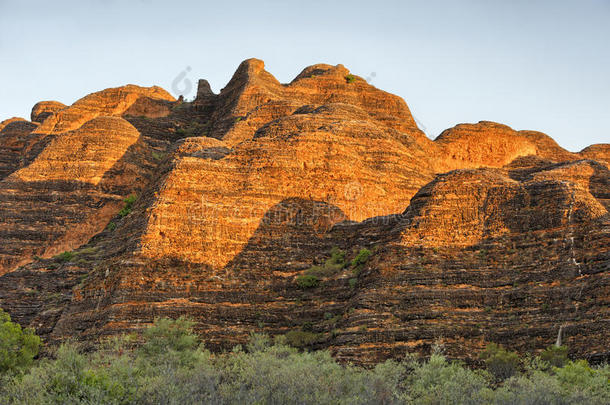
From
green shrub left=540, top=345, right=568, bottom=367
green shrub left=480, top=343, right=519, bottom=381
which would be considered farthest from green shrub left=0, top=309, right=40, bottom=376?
green shrub left=540, top=345, right=568, bottom=367

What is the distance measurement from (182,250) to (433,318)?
17015 mm

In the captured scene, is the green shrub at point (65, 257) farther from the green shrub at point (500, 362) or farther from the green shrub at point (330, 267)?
the green shrub at point (500, 362)

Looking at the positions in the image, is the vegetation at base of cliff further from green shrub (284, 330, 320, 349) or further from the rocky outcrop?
the rocky outcrop

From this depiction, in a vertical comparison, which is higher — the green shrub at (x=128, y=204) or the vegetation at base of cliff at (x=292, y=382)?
the green shrub at (x=128, y=204)

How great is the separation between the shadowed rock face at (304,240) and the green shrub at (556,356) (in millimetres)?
623

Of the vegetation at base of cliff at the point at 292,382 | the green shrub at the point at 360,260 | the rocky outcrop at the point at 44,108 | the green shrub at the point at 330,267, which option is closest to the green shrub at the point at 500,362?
the vegetation at base of cliff at the point at 292,382

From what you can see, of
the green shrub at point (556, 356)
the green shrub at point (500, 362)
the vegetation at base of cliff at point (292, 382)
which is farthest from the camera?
the green shrub at point (500, 362)

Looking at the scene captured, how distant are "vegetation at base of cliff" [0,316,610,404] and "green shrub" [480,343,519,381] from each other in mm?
96

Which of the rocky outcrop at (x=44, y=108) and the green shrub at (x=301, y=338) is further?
the rocky outcrop at (x=44, y=108)

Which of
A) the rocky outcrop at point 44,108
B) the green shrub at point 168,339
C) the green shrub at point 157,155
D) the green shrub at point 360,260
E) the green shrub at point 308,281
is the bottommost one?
the green shrub at point 168,339

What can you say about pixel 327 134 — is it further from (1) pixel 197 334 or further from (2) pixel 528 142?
(2) pixel 528 142

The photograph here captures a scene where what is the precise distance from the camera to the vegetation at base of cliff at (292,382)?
114 feet

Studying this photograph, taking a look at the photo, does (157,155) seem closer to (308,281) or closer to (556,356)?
(308,281)

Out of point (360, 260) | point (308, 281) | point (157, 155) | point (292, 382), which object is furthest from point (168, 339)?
point (157, 155)
